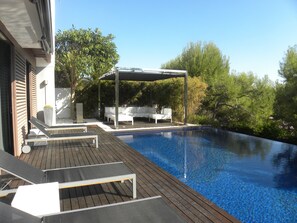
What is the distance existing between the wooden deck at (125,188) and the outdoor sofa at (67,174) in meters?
0.34

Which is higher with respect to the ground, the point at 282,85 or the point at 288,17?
the point at 288,17

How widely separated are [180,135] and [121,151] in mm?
5650

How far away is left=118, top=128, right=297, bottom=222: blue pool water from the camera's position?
4.73 metres

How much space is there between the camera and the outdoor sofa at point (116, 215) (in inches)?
89.4

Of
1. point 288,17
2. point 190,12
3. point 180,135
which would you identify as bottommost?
point 180,135

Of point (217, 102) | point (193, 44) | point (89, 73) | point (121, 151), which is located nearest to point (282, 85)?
point (217, 102)

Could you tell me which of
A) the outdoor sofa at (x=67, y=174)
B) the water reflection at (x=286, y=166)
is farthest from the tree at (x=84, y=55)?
Answer: the outdoor sofa at (x=67, y=174)

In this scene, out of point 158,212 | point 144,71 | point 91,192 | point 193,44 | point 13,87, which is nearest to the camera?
point 158,212

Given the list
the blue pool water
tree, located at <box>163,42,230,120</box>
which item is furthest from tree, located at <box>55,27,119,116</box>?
tree, located at <box>163,42,230,120</box>

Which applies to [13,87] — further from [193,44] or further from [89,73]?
[193,44]

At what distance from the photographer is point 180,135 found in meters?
11.8

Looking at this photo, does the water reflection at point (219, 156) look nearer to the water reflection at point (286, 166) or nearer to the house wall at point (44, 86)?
the water reflection at point (286, 166)

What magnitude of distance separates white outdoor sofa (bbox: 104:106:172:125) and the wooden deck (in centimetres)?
700

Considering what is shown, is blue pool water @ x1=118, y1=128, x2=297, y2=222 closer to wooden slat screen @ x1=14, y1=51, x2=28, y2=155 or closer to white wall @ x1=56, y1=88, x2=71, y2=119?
wooden slat screen @ x1=14, y1=51, x2=28, y2=155
